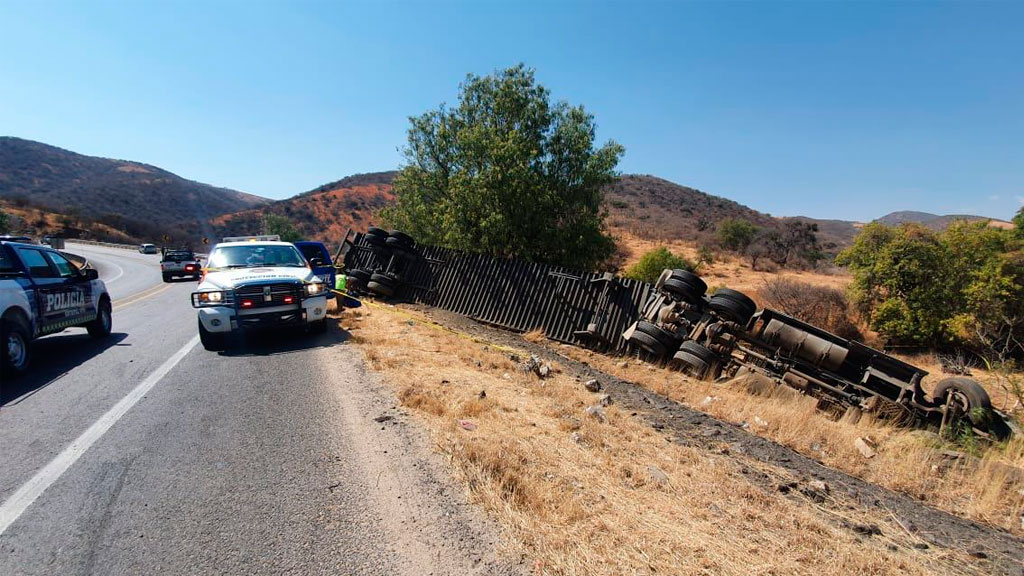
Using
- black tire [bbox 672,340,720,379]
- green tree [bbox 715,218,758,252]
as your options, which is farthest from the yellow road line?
green tree [bbox 715,218,758,252]

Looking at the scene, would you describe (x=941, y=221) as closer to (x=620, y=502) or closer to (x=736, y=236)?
(x=736, y=236)

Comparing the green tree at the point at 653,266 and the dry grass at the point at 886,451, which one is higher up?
the green tree at the point at 653,266

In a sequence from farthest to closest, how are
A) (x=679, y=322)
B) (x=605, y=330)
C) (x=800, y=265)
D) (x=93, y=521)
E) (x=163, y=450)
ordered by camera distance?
(x=800, y=265) < (x=605, y=330) < (x=679, y=322) < (x=163, y=450) < (x=93, y=521)

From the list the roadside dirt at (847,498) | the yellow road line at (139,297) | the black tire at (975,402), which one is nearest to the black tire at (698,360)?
the roadside dirt at (847,498)

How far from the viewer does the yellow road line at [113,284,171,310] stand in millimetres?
13773

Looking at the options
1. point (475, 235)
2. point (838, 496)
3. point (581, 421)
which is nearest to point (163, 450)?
point (581, 421)

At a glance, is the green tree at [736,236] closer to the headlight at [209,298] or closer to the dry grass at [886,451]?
the dry grass at [886,451]

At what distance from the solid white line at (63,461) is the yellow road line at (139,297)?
10.1 meters

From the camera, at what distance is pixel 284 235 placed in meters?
62.6

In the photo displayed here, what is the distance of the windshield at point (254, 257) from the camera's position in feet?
29.0

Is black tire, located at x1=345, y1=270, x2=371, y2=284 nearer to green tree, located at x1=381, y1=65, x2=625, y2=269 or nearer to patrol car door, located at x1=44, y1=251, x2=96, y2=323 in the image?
green tree, located at x1=381, y1=65, x2=625, y2=269

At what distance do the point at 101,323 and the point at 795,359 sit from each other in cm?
1343

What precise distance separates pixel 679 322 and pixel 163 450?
381 inches

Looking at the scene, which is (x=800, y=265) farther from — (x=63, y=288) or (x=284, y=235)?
(x=284, y=235)
